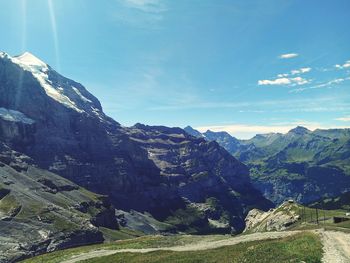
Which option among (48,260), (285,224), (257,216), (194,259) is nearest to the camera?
(194,259)

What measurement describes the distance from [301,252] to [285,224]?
264 ft

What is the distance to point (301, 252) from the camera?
56.4 metres

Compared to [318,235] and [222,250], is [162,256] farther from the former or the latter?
[318,235]

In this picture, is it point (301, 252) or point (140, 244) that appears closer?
point (301, 252)

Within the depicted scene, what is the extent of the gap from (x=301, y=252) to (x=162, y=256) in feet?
69.9

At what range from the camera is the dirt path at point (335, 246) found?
53278 mm

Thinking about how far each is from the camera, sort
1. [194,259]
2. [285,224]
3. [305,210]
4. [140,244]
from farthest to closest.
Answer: [305,210] → [285,224] → [140,244] → [194,259]

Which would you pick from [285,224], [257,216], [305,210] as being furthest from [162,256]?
[257,216]

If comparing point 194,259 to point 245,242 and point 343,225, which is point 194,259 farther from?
point 343,225

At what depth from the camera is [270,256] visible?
54.9 metres

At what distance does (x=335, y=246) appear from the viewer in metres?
61.2

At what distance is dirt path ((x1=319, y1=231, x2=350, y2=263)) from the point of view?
175ft

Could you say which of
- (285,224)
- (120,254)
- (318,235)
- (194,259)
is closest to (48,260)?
(120,254)

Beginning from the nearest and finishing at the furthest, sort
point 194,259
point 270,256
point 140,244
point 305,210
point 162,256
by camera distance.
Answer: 1. point 270,256
2. point 194,259
3. point 162,256
4. point 140,244
5. point 305,210
